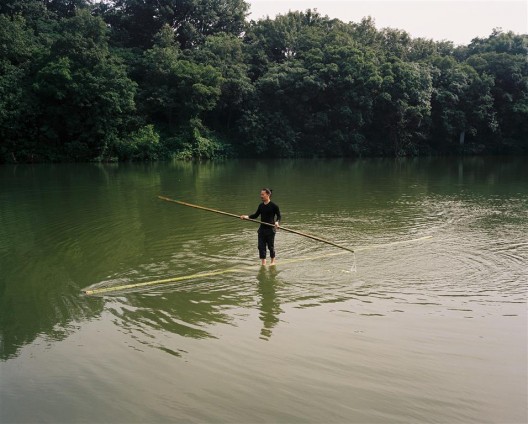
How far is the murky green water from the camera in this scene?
5316 millimetres

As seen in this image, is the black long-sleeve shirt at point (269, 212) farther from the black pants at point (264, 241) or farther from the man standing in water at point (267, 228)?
the black pants at point (264, 241)

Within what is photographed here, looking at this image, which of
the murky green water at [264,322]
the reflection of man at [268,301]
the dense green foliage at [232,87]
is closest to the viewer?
the murky green water at [264,322]

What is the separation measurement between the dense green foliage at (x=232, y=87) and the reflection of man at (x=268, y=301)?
104 feet

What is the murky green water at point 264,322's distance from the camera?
5316 mm

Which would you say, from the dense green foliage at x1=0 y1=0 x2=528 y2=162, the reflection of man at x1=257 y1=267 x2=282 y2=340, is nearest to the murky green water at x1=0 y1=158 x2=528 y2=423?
the reflection of man at x1=257 y1=267 x2=282 y2=340

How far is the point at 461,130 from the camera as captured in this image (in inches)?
2044

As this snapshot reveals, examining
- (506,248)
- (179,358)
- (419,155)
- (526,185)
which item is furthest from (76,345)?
(419,155)

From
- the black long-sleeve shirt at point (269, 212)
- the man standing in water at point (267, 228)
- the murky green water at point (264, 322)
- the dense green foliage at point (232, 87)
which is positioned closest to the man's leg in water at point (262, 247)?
the man standing in water at point (267, 228)

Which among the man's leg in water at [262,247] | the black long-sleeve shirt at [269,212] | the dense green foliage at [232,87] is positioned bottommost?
the man's leg in water at [262,247]

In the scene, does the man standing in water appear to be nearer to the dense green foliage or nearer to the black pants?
the black pants

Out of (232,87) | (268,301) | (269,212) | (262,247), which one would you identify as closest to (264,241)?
(262,247)

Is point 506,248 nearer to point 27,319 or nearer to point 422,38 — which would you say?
point 27,319

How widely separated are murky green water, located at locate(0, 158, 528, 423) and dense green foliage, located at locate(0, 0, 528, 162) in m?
25.3

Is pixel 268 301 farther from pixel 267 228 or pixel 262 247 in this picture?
pixel 267 228
